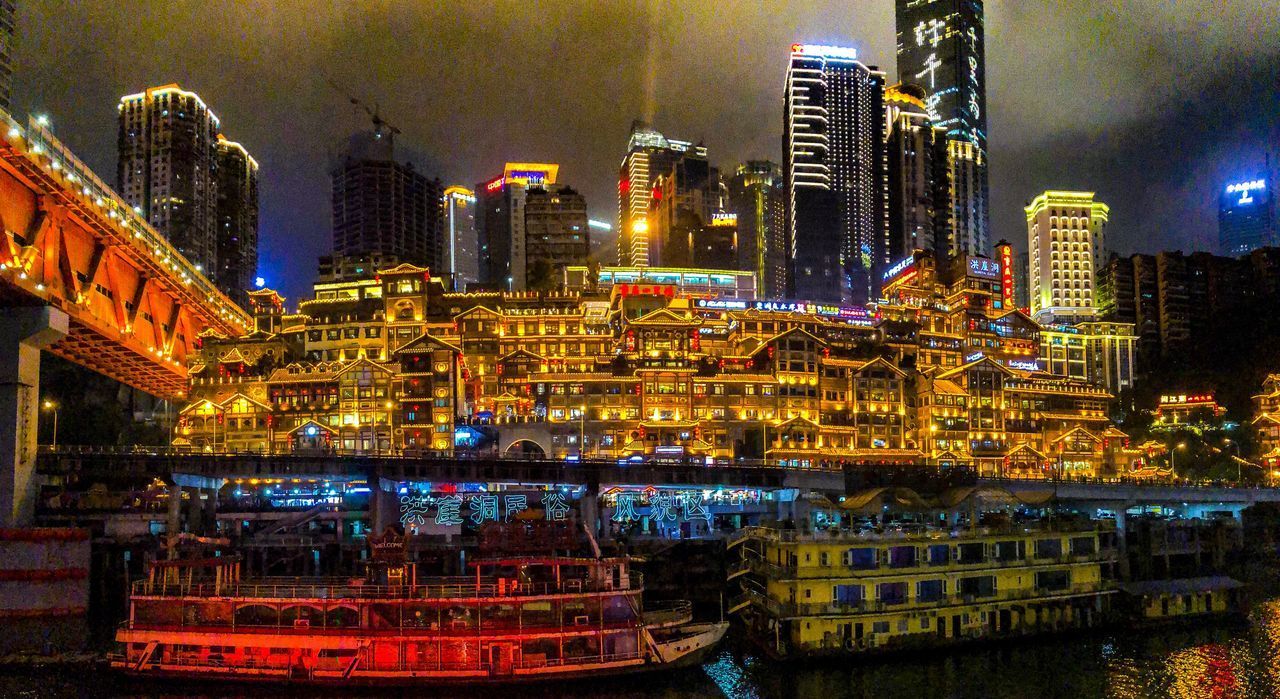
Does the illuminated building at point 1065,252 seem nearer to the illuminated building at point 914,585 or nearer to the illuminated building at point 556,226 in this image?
the illuminated building at point 556,226

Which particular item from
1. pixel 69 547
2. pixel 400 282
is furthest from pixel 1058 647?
pixel 400 282

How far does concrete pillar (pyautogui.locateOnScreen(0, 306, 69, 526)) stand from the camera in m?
51.1

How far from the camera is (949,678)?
41219mm

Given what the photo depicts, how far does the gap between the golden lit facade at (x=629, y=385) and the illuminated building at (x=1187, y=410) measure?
29.0 feet

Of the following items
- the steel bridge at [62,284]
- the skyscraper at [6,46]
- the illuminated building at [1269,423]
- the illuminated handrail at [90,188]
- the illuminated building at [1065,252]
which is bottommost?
the illuminated building at [1269,423]

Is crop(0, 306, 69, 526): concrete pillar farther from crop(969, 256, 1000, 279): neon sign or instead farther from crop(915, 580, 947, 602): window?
crop(969, 256, 1000, 279): neon sign

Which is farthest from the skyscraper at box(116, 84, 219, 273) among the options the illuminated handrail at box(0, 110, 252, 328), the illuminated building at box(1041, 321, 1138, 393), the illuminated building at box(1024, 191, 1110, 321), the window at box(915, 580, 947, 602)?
the window at box(915, 580, 947, 602)

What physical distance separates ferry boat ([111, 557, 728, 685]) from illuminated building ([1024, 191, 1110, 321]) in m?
170

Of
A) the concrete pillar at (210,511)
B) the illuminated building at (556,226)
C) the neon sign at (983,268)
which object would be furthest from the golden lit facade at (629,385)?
the illuminated building at (556,226)

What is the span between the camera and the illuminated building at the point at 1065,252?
193m

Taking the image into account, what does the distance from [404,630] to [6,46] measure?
12092 centimetres


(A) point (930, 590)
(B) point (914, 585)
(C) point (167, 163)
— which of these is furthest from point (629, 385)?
(C) point (167, 163)

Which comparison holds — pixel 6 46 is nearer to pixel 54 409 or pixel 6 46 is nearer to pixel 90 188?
pixel 54 409

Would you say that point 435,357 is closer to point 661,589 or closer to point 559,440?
point 559,440
